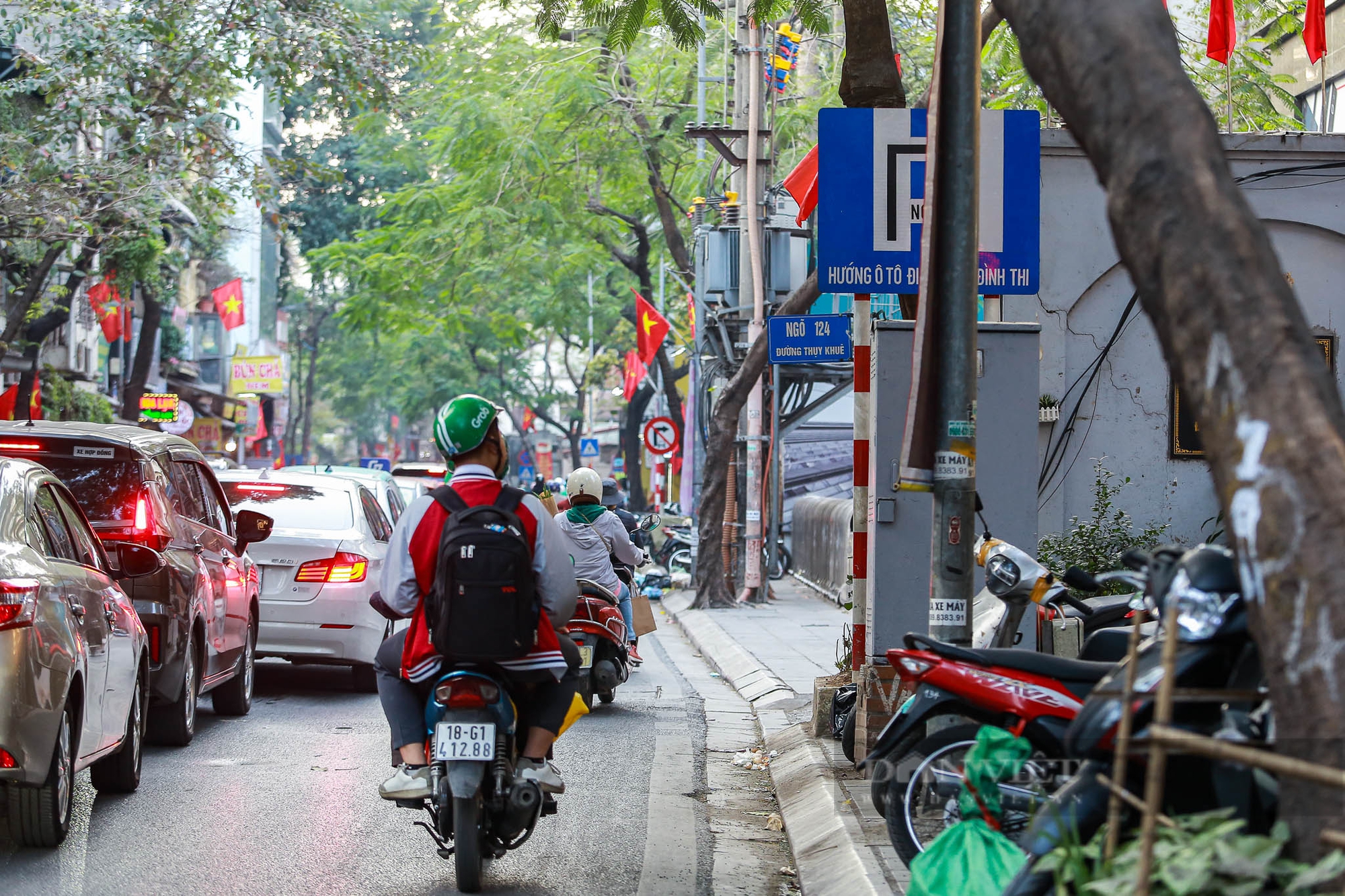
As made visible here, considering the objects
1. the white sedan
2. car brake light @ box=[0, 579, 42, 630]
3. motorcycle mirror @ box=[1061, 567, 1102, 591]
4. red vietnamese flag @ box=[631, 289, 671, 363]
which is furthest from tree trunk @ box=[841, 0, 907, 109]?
red vietnamese flag @ box=[631, 289, 671, 363]

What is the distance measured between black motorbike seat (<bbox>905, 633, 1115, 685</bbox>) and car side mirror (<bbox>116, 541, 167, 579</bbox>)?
4742 millimetres

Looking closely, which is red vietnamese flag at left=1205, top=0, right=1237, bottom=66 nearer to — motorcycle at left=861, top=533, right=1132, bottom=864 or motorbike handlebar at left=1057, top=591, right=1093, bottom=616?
motorbike handlebar at left=1057, top=591, right=1093, bottom=616

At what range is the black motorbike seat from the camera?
199 inches

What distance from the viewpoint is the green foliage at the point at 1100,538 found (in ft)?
31.9

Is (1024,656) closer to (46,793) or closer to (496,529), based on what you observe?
(496,529)

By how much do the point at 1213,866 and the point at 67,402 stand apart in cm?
2867

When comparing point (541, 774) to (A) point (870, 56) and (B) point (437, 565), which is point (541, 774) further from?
(A) point (870, 56)

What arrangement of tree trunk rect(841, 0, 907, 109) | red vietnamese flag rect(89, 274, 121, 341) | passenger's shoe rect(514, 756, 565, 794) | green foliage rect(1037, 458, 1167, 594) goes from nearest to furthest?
passenger's shoe rect(514, 756, 565, 794), tree trunk rect(841, 0, 907, 109), green foliage rect(1037, 458, 1167, 594), red vietnamese flag rect(89, 274, 121, 341)

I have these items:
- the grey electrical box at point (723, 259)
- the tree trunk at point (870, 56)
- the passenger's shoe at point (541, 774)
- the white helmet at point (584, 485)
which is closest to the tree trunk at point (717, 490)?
the grey electrical box at point (723, 259)

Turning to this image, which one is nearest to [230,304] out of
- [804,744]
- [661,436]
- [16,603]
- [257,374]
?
[257,374]

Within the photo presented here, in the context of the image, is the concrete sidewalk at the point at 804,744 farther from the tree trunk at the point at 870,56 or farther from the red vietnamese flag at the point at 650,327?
the red vietnamese flag at the point at 650,327

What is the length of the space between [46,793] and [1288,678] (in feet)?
16.1

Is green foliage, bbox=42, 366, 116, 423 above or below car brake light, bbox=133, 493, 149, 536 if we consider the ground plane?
above

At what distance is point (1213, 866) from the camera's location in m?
2.97
